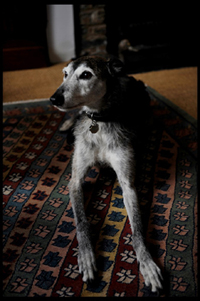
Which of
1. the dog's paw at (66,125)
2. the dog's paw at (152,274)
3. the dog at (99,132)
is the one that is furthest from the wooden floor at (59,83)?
the dog's paw at (152,274)

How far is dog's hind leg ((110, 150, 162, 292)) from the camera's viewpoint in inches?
51.8

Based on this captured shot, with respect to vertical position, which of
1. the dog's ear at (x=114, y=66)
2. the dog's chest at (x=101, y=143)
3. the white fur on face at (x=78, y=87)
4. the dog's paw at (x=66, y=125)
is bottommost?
the dog's paw at (x=66, y=125)

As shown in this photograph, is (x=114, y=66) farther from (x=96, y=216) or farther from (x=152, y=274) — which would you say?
(x=152, y=274)

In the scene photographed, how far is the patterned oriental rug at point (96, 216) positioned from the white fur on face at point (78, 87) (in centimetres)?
62

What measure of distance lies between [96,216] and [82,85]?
75 cm

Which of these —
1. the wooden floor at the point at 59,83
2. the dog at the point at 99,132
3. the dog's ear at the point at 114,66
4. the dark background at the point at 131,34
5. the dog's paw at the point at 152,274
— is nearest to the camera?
the dog's paw at the point at 152,274

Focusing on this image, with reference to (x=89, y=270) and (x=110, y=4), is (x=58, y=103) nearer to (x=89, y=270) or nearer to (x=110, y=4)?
(x=89, y=270)

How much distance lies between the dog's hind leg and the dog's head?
1.29 ft

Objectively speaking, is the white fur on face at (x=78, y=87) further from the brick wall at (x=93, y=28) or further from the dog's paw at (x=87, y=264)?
the brick wall at (x=93, y=28)

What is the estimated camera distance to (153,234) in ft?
5.20

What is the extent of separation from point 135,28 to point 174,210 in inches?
119

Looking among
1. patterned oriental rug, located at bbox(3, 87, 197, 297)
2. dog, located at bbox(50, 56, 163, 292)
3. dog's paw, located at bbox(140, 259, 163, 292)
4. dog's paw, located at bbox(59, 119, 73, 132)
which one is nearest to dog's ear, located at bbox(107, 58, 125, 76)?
dog, located at bbox(50, 56, 163, 292)

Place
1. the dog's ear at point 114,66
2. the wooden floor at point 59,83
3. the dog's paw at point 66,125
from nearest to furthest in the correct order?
the dog's ear at point 114,66, the dog's paw at point 66,125, the wooden floor at point 59,83

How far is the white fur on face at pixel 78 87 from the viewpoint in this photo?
1.57 meters
